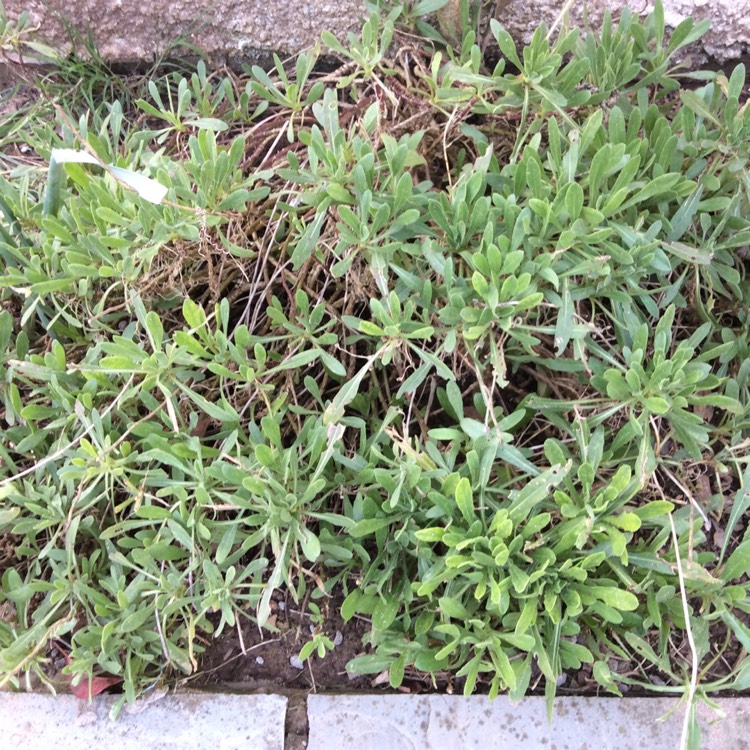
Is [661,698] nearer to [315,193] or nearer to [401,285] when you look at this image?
[401,285]

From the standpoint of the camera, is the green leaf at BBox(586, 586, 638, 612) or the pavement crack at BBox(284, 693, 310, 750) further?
the pavement crack at BBox(284, 693, 310, 750)

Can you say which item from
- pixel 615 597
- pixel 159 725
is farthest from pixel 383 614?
pixel 159 725

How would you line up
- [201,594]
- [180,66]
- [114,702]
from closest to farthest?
[201,594], [114,702], [180,66]

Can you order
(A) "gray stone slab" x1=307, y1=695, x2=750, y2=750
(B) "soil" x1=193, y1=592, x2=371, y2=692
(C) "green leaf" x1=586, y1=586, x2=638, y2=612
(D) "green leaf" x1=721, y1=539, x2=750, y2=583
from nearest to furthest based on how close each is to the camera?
(C) "green leaf" x1=586, y1=586, x2=638, y2=612 → (D) "green leaf" x1=721, y1=539, x2=750, y2=583 → (A) "gray stone slab" x1=307, y1=695, x2=750, y2=750 → (B) "soil" x1=193, y1=592, x2=371, y2=692

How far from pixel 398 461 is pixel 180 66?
1.35 meters

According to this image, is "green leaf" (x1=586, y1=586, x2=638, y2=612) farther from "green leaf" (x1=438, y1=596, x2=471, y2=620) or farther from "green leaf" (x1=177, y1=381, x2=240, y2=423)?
"green leaf" (x1=177, y1=381, x2=240, y2=423)

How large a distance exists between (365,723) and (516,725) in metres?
0.32

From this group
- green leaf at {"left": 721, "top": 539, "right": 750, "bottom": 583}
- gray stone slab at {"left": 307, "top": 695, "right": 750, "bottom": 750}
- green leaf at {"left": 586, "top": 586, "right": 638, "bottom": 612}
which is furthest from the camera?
gray stone slab at {"left": 307, "top": 695, "right": 750, "bottom": 750}

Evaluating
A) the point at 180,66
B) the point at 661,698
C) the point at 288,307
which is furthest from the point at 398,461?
the point at 180,66

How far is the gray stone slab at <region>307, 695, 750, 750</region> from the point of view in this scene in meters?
1.45

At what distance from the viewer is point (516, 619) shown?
131cm

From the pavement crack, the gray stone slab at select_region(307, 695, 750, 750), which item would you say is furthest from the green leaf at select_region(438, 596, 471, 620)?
the pavement crack

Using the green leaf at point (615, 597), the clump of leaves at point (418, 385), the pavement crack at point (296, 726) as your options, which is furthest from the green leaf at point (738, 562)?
the pavement crack at point (296, 726)

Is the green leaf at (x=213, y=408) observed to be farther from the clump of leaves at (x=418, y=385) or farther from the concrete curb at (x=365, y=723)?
the concrete curb at (x=365, y=723)
